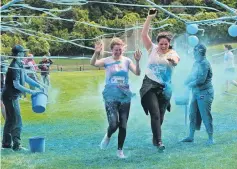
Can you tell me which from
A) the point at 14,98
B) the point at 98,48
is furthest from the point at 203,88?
the point at 14,98

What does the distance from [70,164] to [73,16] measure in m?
7.22

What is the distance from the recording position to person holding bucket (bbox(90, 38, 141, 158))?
5.85m

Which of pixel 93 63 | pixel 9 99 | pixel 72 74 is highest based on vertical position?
pixel 93 63

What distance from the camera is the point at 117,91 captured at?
5883 millimetres

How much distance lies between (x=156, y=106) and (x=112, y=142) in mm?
1310

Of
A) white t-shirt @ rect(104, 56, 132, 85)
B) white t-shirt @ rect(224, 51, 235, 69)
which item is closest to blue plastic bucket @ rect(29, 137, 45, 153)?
white t-shirt @ rect(104, 56, 132, 85)

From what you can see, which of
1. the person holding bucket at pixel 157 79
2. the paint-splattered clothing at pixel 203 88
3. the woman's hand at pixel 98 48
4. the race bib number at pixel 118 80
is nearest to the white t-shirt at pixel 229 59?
the paint-splattered clothing at pixel 203 88

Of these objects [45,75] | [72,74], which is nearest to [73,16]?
[45,75]

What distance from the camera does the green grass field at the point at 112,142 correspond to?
5.70 meters

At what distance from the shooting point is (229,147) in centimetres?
643

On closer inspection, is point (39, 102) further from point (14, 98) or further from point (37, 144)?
point (37, 144)

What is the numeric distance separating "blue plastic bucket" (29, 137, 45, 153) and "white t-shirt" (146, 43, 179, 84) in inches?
63.4

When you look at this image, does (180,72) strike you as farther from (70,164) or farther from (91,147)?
(70,164)

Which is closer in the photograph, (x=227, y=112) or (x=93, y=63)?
(x=93, y=63)
